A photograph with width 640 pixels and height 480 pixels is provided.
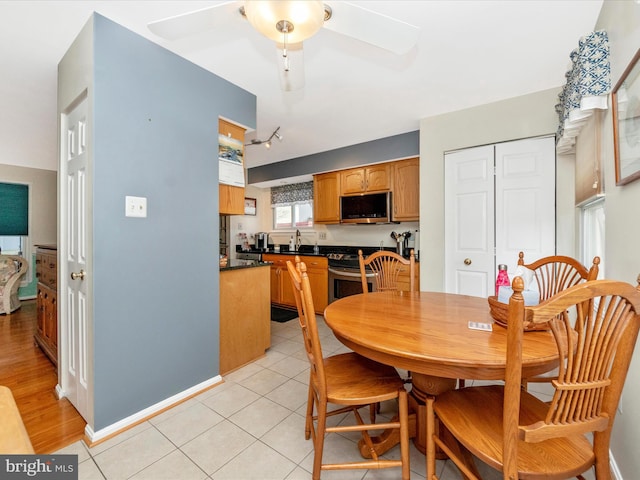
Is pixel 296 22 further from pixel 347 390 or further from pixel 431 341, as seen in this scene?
pixel 347 390

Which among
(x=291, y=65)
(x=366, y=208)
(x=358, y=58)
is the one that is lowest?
(x=366, y=208)

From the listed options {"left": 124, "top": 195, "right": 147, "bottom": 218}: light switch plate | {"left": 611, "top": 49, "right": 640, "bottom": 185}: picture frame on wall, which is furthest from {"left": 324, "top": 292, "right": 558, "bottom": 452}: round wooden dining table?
{"left": 124, "top": 195, "right": 147, "bottom": 218}: light switch plate

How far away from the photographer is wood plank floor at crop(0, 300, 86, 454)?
5.41ft

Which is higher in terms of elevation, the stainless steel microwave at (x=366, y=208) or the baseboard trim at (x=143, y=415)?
the stainless steel microwave at (x=366, y=208)

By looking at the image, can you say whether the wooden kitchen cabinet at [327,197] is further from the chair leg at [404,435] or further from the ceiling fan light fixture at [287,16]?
the chair leg at [404,435]

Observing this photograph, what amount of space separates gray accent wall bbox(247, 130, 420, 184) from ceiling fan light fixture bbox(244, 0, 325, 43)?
8.14 feet

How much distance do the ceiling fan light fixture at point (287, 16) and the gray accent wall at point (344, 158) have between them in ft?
8.14

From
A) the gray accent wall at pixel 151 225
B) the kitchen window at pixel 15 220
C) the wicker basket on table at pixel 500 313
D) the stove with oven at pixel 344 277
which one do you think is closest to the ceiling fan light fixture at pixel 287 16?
the gray accent wall at pixel 151 225

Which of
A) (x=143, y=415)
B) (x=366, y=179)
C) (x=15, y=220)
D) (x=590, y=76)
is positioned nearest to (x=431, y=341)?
(x=590, y=76)

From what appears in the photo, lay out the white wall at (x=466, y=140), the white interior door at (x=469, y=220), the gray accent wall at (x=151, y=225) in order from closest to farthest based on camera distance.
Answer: the gray accent wall at (x=151, y=225), the white wall at (x=466, y=140), the white interior door at (x=469, y=220)

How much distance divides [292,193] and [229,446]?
416 centimetres

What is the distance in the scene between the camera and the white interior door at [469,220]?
279 centimetres

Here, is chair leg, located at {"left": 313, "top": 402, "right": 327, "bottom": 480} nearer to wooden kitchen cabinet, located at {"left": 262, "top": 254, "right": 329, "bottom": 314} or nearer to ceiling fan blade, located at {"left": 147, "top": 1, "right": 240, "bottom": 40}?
ceiling fan blade, located at {"left": 147, "top": 1, "right": 240, "bottom": 40}

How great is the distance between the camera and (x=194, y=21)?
131 centimetres
